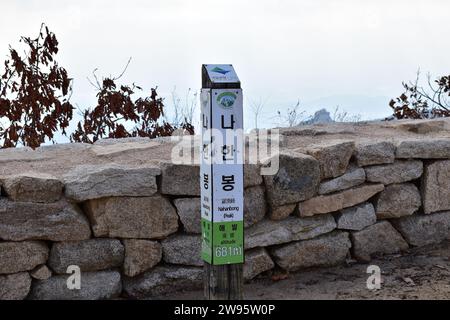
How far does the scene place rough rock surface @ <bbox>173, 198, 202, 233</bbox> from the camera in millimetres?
5121

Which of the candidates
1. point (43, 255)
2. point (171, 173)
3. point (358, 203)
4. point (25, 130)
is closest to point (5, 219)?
point (43, 255)

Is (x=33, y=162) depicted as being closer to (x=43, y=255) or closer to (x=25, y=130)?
(x=43, y=255)

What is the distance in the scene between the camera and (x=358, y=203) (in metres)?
5.80

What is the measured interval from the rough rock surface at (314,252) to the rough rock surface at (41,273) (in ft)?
5.46

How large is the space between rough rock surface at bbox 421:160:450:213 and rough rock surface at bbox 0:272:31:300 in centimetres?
327

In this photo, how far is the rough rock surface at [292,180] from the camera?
17.4 ft

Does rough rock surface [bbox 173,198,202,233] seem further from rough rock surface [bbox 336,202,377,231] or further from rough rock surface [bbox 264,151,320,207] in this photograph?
rough rock surface [bbox 336,202,377,231]

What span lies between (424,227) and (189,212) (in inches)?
84.7

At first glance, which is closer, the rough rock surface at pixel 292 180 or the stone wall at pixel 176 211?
the stone wall at pixel 176 211

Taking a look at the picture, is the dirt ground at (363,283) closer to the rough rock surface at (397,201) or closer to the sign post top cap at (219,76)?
the rough rock surface at (397,201)

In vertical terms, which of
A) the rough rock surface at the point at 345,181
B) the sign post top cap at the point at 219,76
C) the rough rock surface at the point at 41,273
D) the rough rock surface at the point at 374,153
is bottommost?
the rough rock surface at the point at 41,273

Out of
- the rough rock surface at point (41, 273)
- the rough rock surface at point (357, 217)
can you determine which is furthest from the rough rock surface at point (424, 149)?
the rough rock surface at point (41, 273)

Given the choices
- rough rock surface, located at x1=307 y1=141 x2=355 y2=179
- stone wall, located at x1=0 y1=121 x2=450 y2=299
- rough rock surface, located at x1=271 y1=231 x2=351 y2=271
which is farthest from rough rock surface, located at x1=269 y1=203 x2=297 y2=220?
rough rock surface, located at x1=307 y1=141 x2=355 y2=179

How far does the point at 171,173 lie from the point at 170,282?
786 millimetres
